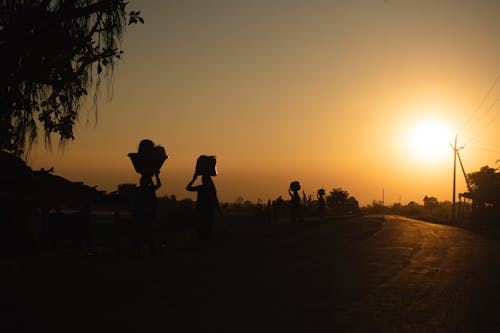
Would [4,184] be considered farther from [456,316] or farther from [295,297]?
[456,316]

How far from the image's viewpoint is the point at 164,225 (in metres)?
43.8

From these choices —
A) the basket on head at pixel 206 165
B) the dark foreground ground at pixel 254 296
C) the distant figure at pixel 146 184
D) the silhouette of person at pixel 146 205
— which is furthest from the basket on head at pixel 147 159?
the dark foreground ground at pixel 254 296

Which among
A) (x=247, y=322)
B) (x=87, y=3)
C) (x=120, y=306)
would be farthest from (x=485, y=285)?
(x=87, y=3)

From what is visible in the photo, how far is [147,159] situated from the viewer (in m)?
15.3

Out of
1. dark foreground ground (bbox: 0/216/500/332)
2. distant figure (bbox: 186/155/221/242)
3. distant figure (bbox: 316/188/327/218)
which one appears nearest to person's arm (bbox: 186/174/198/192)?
distant figure (bbox: 186/155/221/242)

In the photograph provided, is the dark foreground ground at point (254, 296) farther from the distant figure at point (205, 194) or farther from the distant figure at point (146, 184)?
the distant figure at point (205, 194)

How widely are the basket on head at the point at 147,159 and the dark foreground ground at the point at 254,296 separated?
3.09 m

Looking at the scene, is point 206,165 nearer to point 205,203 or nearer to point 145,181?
point 205,203

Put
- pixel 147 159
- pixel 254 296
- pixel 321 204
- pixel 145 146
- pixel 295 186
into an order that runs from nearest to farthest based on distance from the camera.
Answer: pixel 254 296, pixel 147 159, pixel 145 146, pixel 295 186, pixel 321 204

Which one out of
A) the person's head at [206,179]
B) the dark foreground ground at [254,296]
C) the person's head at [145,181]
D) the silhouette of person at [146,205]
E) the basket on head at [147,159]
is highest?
the basket on head at [147,159]

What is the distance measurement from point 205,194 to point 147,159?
2.80 m

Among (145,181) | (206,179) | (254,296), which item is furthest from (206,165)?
(254,296)

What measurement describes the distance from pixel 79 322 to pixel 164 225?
38.0m

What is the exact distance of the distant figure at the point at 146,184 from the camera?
50.4 ft
